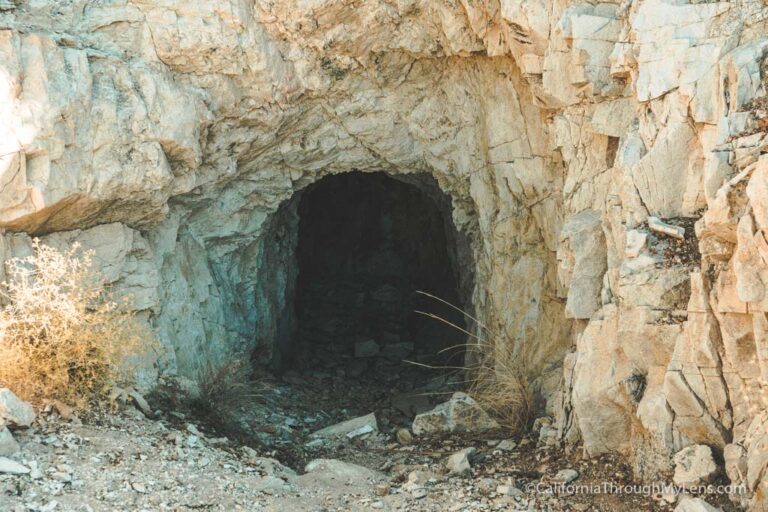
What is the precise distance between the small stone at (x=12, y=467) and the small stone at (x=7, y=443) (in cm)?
9

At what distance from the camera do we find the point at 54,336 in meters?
5.76

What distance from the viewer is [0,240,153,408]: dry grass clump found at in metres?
5.66

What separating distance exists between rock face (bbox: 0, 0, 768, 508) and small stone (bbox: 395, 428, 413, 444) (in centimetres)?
121


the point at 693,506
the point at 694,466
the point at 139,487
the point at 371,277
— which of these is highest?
the point at 371,277

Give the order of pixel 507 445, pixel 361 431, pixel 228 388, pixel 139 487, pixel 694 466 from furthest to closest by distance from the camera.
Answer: pixel 228 388 < pixel 361 431 < pixel 507 445 < pixel 139 487 < pixel 694 466

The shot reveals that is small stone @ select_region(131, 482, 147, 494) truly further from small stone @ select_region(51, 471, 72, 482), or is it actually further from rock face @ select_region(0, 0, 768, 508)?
rock face @ select_region(0, 0, 768, 508)

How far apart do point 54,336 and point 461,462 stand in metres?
3.07

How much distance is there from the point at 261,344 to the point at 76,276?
360 cm

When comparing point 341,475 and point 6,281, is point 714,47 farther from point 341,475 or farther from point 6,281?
point 6,281

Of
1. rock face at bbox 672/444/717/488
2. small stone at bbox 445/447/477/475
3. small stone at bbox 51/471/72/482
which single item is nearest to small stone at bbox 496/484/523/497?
small stone at bbox 445/447/477/475

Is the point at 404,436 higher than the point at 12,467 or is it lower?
lower

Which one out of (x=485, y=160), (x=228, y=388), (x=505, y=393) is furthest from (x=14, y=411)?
(x=485, y=160)

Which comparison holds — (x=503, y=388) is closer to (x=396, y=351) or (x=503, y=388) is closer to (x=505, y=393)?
(x=505, y=393)

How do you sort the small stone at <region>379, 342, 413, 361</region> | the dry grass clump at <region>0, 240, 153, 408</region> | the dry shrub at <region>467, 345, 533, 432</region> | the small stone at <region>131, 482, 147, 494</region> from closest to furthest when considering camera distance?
1. the small stone at <region>131, 482, 147, 494</region>
2. the dry grass clump at <region>0, 240, 153, 408</region>
3. the dry shrub at <region>467, 345, 533, 432</region>
4. the small stone at <region>379, 342, 413, 361</region>
